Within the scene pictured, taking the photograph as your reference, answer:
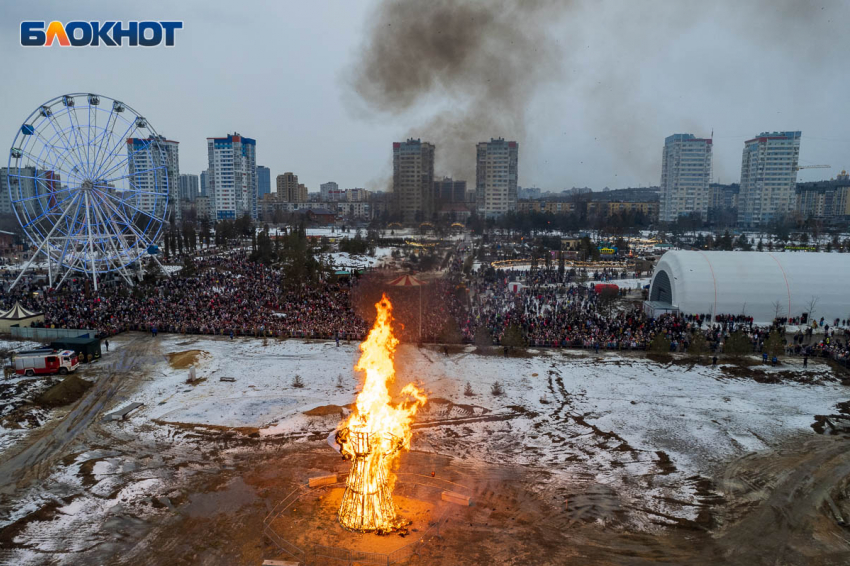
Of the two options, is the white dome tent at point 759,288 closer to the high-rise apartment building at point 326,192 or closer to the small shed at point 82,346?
the small shed at point 82,346

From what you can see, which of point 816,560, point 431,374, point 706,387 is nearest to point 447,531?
point 816,560

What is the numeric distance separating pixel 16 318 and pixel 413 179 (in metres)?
20.1

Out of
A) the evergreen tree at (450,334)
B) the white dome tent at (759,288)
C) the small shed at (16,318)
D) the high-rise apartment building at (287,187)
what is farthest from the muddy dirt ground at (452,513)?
the high-rise apartment building at (287,187)

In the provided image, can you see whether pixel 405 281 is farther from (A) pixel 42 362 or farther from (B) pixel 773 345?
(B) pixel 773 345

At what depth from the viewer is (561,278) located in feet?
123

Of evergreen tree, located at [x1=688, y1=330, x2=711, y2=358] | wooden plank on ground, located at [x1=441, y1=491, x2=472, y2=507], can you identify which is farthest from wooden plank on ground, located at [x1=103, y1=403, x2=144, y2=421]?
evergreen tree, located at [x1=688, y1=330, x2=711, y2=358]

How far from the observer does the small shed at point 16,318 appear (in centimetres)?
2347

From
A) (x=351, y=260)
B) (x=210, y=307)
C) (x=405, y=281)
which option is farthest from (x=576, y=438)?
(x=351, y=260)

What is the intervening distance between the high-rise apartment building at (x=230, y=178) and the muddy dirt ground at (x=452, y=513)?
319ft

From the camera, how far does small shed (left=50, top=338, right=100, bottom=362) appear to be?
18.9m

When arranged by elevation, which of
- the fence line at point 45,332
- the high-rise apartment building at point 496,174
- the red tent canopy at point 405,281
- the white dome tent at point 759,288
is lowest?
the fence line at point 45,332

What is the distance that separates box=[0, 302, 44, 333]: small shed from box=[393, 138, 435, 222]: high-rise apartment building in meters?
19.1

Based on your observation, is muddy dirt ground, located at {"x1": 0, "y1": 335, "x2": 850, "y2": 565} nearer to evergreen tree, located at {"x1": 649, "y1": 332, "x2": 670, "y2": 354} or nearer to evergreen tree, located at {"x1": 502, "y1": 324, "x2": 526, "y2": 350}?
evergreen tree, located at {"x1": 649, "y1": 332, "x2": 670, "y2": 354}

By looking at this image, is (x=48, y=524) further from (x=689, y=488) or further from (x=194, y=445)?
(x=689, y=488)
